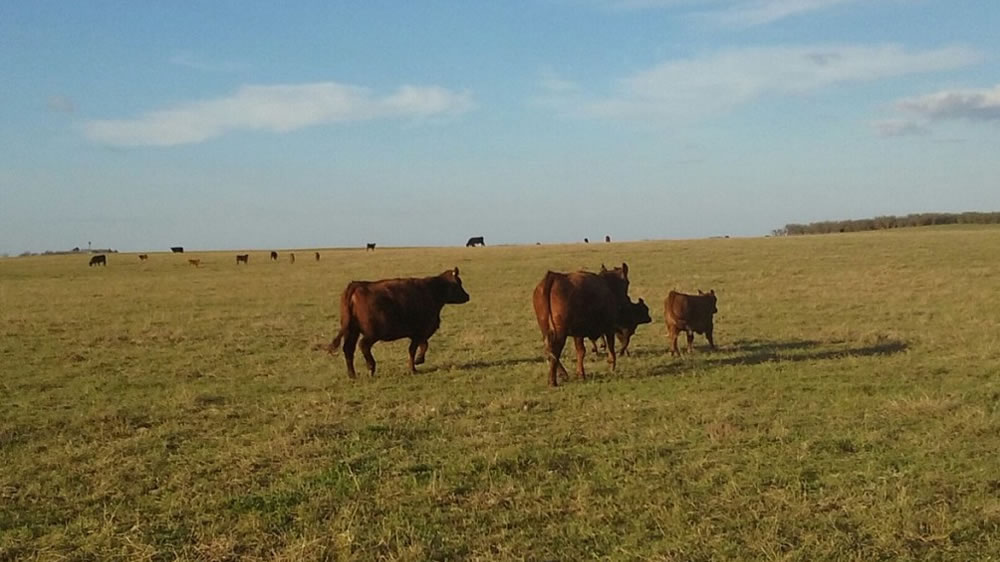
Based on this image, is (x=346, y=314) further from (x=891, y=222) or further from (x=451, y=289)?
(x=891, y=222)

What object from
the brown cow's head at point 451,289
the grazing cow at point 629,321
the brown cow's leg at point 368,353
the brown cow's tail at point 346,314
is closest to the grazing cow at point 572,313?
the grazing cow at point 629,321

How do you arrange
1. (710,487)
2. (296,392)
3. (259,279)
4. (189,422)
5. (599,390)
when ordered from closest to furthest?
(710,487) < (189,422) < (599,390) < (296,392) < (259,279)

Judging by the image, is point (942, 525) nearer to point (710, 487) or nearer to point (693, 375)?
point (710, 487)

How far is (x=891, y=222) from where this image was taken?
100 m

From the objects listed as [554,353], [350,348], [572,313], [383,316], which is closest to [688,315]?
[572,313]

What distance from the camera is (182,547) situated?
6016 mm

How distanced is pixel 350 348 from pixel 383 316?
0.71 meters

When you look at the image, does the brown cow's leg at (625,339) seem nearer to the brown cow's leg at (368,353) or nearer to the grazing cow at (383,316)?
the grazing cow at (383,316)

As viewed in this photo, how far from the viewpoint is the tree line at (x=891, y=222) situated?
9400 cm

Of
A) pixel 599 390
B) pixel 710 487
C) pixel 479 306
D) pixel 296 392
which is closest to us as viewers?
pixel 710 487

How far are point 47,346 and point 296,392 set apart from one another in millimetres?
8732

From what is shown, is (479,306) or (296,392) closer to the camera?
(296,392)

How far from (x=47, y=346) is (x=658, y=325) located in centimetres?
1326

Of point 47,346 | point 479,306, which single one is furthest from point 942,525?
point 479,306
